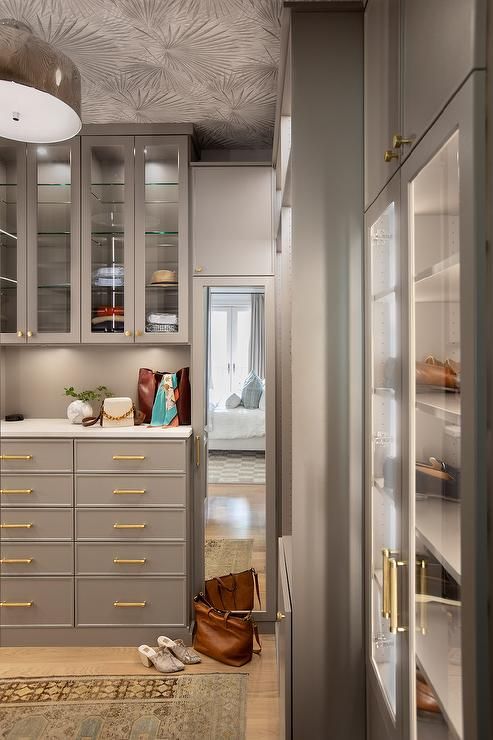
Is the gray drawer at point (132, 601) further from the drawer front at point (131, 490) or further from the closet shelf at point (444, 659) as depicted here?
the closet shelf at point (444, 659)

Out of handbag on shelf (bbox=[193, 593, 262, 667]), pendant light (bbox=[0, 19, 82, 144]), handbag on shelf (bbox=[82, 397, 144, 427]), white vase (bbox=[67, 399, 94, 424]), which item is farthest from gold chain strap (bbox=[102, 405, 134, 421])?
pendant light (bbox=[0, 19, 82, 144])

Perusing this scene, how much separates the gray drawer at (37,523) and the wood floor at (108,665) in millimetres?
576

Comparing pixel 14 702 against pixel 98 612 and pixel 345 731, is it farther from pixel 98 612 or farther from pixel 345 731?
pixel 345 731

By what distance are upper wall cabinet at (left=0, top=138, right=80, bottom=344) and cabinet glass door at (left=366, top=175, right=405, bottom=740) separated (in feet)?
6.47

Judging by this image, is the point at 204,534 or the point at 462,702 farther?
the point at 204,534

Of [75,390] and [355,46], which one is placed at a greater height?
[355,46]

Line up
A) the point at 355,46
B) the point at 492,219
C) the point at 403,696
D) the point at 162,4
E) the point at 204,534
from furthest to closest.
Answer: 1. the point at 204,534
2. the point at 162,4
3. the point at 355,46
4. the point at 403,696
5. the point at 492,219

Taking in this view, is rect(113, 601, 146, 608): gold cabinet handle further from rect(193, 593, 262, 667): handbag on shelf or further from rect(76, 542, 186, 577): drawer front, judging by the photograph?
rect(193, 593, 262, 667): handbag on shelf

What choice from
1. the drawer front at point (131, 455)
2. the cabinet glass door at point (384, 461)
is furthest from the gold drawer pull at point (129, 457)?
the cabinet glass door at point (384, 461)

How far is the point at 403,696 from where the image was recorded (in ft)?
4.08

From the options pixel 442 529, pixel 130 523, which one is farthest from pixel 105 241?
pixel 442 529

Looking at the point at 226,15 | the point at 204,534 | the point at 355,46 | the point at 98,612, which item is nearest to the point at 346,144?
the point at 355,46

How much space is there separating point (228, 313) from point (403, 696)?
6.99 ft

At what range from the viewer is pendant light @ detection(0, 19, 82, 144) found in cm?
174
